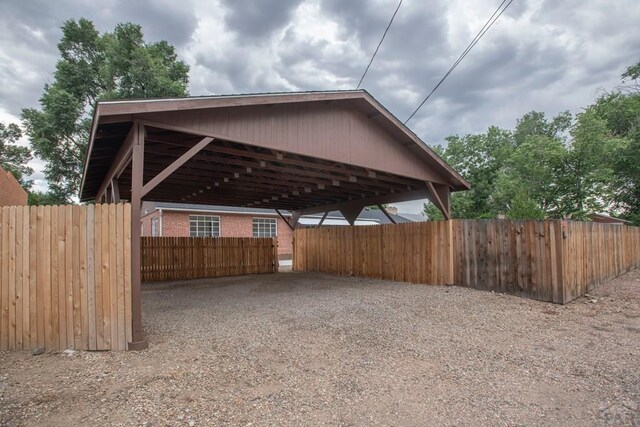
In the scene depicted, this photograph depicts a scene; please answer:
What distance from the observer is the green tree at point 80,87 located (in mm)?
17031

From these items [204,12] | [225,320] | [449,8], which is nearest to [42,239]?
[225,320]

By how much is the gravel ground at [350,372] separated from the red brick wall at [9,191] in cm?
551

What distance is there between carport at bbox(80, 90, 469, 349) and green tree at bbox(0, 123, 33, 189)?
1712 cm

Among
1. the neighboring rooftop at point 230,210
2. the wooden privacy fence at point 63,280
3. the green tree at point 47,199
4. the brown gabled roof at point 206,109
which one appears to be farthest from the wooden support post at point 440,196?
the green tree at point 47,199

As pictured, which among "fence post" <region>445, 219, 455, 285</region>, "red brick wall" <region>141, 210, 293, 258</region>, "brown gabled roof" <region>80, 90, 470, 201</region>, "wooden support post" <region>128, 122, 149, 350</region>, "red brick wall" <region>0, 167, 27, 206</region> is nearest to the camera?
"wooden support post" <region>128, 122, 149, 350</region>

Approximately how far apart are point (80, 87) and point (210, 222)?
11.2 meters

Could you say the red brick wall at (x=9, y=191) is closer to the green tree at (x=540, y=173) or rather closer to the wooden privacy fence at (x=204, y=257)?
the wooden privacy fence at (x=204, y=257)

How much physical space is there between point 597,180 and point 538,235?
32.0 feet

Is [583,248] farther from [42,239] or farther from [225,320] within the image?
[42,239]

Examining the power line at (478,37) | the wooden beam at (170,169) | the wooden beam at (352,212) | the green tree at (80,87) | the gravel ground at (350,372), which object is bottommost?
the gravel ground at (350,372)

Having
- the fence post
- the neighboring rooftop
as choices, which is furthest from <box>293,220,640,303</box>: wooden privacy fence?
the neighboring rooftop

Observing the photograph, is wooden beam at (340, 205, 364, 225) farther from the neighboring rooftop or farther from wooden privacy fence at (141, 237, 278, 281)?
the neighboring rooftop

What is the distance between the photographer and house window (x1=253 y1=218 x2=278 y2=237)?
771 inches

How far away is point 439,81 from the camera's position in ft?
29.4
